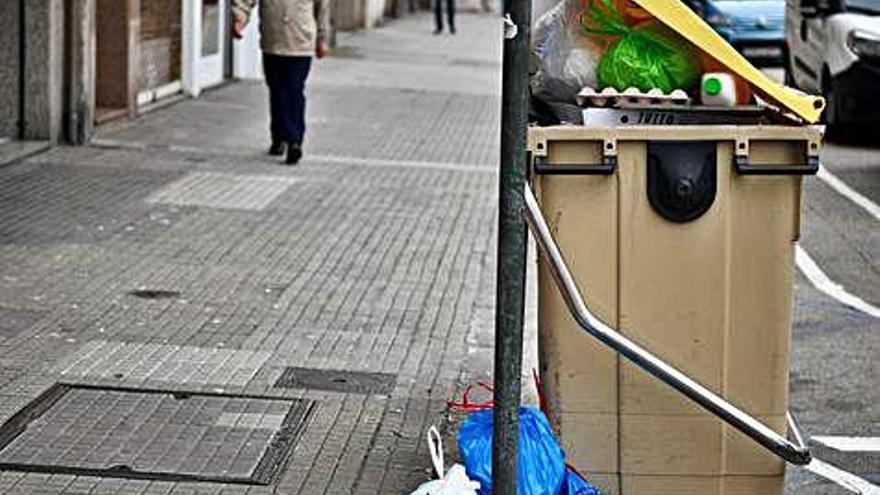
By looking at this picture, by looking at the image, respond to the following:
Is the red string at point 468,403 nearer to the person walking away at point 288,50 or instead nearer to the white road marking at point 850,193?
the white road marking at point 850,193

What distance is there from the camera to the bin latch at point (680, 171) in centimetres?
560

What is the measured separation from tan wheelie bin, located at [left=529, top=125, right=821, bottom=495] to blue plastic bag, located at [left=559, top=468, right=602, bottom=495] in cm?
22

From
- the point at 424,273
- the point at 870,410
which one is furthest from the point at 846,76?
the point at 870,410

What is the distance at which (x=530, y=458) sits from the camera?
5430 millimetres

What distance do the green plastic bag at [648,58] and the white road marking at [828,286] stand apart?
3512mm

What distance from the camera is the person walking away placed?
1368cm

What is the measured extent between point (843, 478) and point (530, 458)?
1.57 metres

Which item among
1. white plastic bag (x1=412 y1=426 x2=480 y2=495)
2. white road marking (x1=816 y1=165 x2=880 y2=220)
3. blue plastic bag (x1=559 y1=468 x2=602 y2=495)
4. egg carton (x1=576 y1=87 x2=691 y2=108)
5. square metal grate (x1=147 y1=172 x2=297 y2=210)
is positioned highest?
egg carton (x1=576 y1=87 x2=691 y2=108)

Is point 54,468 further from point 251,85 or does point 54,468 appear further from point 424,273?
point 251,85

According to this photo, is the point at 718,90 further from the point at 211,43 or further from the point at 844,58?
the point at 211,43

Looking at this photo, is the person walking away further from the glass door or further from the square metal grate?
the glass door

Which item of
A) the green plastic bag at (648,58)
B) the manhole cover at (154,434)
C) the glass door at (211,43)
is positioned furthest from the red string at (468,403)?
the glass door at (211,43)

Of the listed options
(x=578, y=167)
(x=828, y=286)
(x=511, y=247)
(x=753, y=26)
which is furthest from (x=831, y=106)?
(x=511, y=247)

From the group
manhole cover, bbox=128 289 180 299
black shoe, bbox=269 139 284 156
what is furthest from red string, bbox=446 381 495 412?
black shoe, bbox=269 139 284 156
